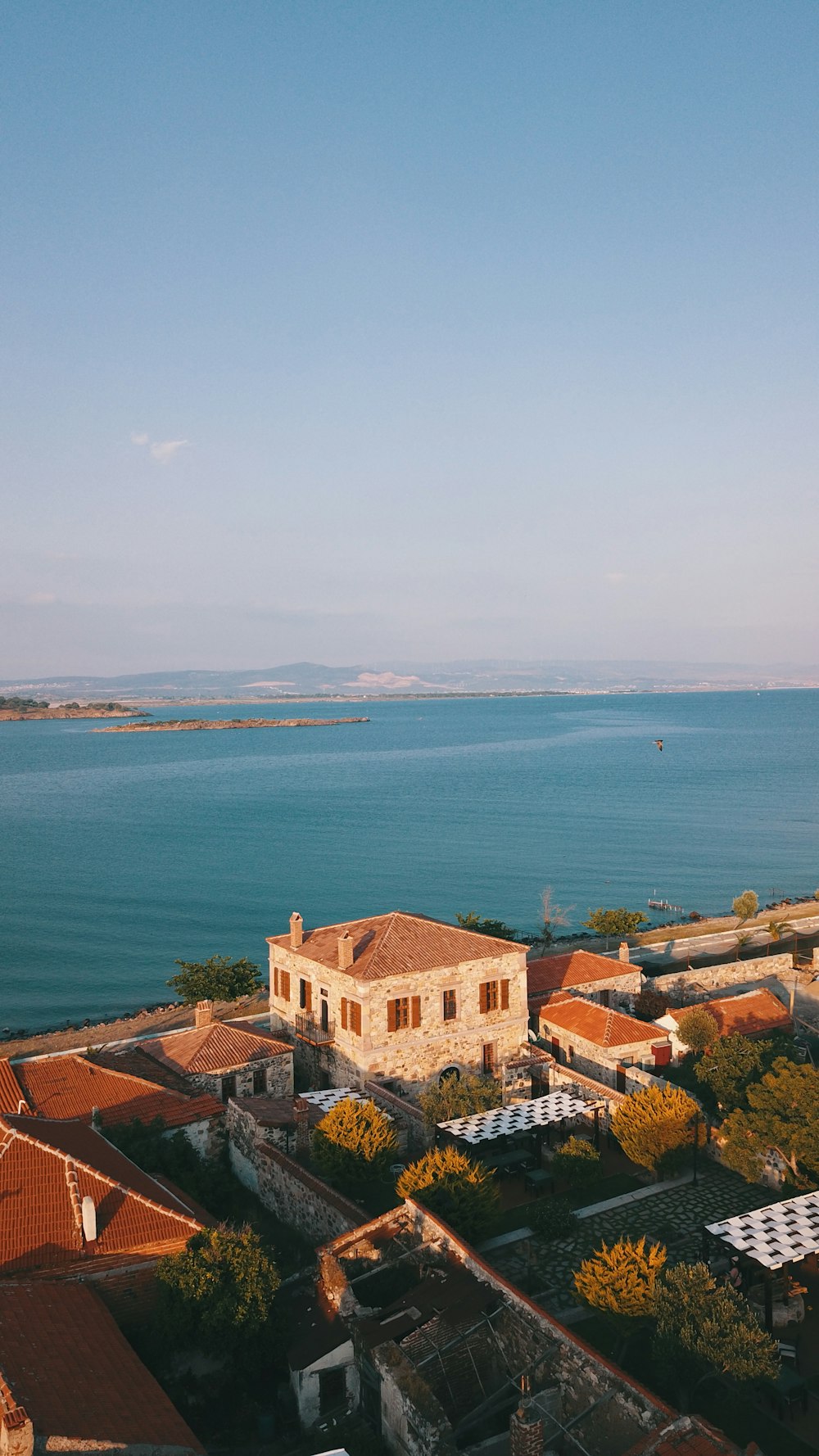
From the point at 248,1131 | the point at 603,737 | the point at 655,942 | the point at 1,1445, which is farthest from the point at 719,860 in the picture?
the point at 603,737

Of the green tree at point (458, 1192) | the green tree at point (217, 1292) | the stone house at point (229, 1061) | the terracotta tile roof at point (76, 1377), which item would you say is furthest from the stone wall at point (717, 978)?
the terracotta tile roof at point (76, 1377)

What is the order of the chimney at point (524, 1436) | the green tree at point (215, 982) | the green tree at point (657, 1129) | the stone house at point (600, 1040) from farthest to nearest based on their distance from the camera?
the green tree at point (215, 982), the stone house at point (600, 1040), the green tree at point (657, 1129), the chimney at point (524, 1436)

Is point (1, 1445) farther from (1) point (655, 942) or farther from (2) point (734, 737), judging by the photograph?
(2) point (734, 737)

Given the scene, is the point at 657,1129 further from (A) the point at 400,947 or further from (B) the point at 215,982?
Answer: (B) the point at 215,982

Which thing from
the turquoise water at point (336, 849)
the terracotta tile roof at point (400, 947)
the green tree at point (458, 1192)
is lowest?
the turquoise water at point (336, 849)

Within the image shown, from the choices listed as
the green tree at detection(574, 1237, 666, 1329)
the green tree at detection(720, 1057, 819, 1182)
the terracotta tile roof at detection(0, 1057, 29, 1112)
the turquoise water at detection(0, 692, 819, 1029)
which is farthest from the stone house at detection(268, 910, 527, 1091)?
the turquoise water at detection(0, 692, 819, 1029)

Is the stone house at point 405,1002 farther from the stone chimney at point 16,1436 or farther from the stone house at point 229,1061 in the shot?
the stone chimney at point 16,1436
